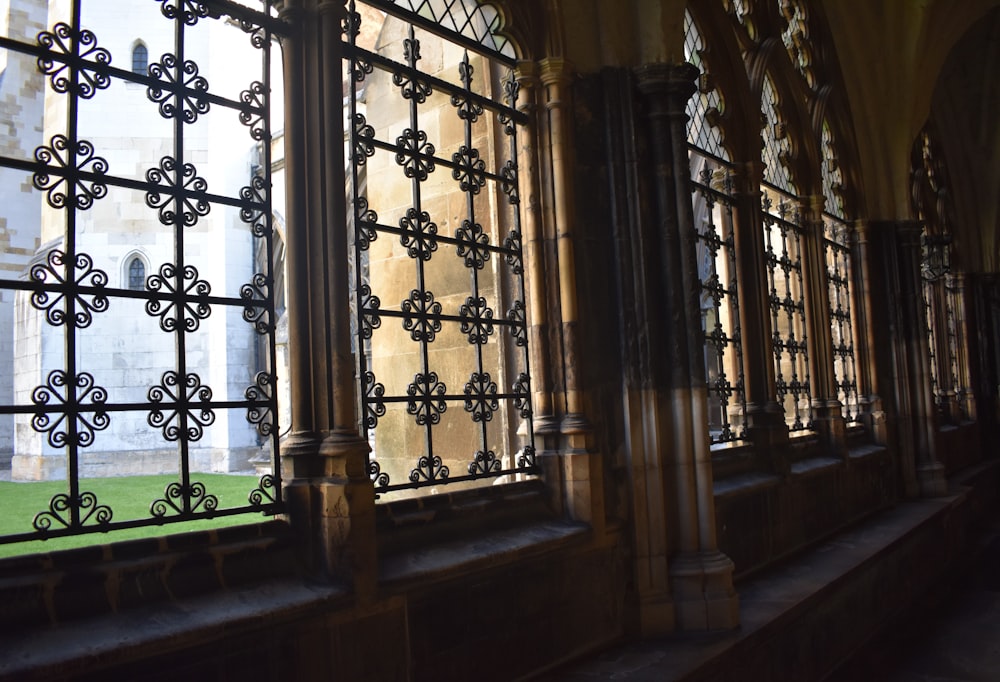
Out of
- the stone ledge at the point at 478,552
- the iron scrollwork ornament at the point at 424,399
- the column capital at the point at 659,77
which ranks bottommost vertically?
the stone ledge at the point at 478,552

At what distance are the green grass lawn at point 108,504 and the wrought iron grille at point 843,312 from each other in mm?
5717

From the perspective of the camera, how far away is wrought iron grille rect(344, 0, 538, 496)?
131 inches

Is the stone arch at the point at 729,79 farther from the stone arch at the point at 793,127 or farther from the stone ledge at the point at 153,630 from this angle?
the stone ledge at the point at 153,630

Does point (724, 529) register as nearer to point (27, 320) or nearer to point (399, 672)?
point (399, 672)

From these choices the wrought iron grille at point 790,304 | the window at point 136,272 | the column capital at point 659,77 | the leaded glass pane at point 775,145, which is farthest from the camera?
the window at point 136,272

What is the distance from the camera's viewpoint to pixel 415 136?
11.4ft

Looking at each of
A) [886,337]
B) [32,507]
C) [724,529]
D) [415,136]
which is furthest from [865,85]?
[32,507]

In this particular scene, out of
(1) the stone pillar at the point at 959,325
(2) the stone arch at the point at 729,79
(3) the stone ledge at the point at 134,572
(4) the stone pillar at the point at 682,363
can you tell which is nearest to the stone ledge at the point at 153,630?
(3) the stone ledge at the point at 134,572

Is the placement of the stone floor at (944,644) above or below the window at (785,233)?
below

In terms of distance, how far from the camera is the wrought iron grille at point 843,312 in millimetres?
7918

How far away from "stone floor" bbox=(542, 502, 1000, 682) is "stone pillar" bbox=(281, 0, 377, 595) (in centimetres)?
127

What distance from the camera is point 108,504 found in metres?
6.46

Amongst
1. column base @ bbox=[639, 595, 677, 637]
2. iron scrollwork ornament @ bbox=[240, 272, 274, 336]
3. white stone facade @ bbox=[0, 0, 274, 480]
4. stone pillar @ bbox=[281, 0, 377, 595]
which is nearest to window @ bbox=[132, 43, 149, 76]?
white stone facade @ bbox=[0, 0, 274, 480]

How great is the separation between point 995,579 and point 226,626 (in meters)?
7.55
